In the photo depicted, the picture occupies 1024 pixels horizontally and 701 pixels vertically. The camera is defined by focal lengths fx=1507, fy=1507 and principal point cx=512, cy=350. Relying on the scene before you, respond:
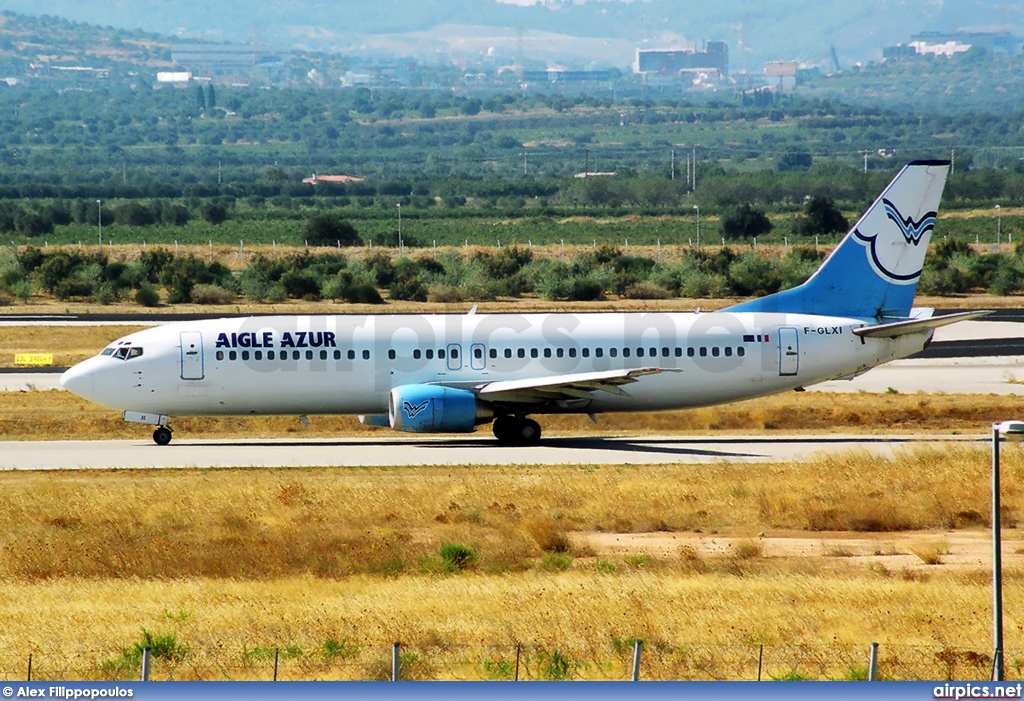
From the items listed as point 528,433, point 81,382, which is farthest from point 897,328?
point 81,382

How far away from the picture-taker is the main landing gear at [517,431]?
42125mm

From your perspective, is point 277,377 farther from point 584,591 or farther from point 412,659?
point 412,659

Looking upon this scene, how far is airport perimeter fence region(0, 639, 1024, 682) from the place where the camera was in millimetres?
18344

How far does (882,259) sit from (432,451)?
14.1 meters

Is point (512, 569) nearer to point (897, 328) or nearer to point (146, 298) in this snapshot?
point (897, 328)

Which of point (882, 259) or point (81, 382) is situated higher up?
point (882, 259)

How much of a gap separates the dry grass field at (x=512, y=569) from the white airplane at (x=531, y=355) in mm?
5223

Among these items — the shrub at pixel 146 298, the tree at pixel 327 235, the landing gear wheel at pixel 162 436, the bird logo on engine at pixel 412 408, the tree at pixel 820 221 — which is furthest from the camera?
the tree at pixel 820 221

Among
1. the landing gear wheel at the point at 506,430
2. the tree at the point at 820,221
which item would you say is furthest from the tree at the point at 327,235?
the landing gear wheel at the point at 506,430

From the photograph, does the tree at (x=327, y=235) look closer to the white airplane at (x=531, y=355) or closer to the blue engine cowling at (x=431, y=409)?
the white airplane at (x=531, y=355)

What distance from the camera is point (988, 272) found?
9725 cm

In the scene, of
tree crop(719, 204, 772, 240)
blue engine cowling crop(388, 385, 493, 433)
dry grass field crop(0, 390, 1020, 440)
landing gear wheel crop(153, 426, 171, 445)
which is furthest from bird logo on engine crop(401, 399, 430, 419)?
tree crop(719, 204, 772, 240)

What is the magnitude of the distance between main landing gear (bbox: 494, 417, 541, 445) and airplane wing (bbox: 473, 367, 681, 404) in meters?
0.82

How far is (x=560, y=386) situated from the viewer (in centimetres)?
4056
